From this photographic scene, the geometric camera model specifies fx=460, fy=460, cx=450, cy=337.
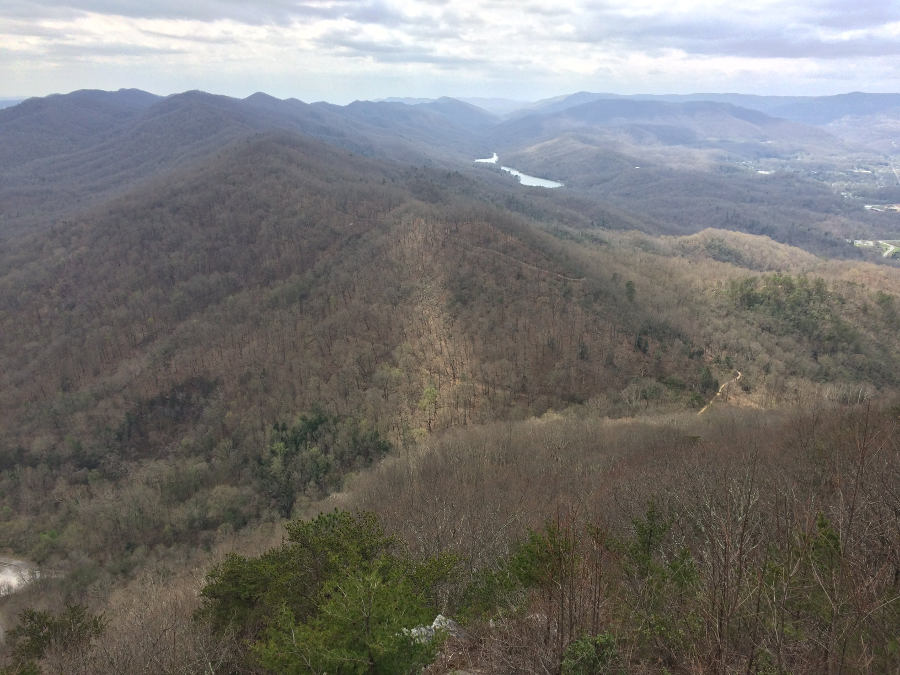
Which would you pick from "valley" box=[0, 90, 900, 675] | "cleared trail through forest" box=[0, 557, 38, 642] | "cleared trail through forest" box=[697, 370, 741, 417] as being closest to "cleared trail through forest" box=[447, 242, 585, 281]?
"valley" box=[0, 90, 900, 675]

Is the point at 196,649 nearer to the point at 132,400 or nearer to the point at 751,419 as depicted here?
the point at 751,419

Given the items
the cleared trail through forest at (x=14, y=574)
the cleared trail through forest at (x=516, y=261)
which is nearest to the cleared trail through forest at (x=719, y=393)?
the cleared trail through forest at (x=516, y=261)

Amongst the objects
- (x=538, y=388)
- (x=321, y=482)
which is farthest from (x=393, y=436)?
(x=538, y=388)

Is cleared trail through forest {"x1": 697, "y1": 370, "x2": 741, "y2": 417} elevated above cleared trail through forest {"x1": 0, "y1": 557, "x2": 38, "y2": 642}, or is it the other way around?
cleared trail through forest {"x1": 697, "y1": 370, "x2": 741, "y2": 417}

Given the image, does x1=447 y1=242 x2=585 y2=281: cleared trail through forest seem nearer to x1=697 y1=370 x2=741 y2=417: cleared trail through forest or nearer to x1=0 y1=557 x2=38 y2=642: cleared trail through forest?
x1=697 y1=370 x2=741 y2=417: cleared trail through forest

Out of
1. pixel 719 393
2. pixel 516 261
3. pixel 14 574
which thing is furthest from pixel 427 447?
pixel 14 574

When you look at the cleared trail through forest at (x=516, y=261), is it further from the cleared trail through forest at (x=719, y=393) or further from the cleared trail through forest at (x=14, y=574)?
the cleared trail through forest at (x=14, y=574)

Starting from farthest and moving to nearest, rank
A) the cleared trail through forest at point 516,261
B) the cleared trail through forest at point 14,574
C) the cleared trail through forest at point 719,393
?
the cleared trail through forest at point 516,261 < the cleared trail through forest at point 719,393 < the cleared trail through forest at point 14,574

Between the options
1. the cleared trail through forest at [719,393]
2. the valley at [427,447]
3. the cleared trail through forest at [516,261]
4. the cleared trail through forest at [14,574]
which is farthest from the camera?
the cleared trail through forest at [516,261]
